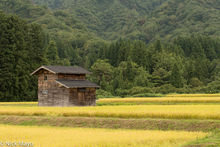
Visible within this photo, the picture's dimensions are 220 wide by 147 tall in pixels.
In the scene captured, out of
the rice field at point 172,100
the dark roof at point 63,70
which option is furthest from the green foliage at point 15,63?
the rice field at point 172,100

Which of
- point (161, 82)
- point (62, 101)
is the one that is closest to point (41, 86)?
point (62, 101)

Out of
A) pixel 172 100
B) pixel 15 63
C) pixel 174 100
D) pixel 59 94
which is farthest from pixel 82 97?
pixel 15 63

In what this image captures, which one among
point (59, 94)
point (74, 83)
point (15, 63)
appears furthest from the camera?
point (15, 63)

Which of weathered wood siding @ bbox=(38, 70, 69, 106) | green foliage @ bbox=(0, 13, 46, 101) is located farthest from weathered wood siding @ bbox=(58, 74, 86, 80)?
green foliage @ bbox=(0, 13, 46, 101)

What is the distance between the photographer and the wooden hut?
49938 mm

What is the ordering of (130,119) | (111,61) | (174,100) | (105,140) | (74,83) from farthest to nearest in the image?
(111,61)
(74,83)
(174,100)
(130,119)
(105,140)

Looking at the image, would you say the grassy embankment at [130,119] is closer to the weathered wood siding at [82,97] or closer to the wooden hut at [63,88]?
the wooden hut at [63,88]

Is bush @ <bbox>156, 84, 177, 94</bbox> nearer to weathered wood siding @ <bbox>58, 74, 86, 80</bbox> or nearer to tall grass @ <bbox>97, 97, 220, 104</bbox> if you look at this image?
tall grass @ <bbox>97, 97, 220, 104</bbox>

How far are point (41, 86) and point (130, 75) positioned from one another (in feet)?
138

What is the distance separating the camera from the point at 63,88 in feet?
165

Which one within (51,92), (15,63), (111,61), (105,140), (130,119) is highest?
(15,63)

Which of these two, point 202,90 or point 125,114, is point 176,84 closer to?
point 202,90

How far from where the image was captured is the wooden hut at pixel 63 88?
49.9 meters

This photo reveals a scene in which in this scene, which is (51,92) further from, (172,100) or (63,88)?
(172,100)
